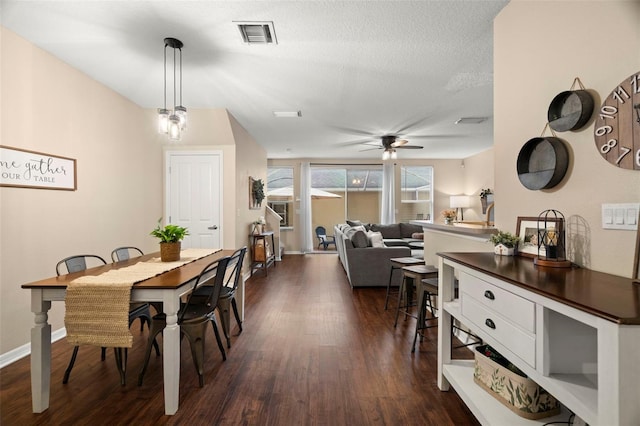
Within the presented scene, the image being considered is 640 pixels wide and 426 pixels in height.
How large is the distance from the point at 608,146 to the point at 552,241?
1.77ft

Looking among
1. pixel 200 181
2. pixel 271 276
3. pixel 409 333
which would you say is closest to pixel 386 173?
pixel 271 276

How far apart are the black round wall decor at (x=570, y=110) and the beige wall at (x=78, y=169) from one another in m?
4.02

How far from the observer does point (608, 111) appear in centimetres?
144

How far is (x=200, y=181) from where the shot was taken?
489cm

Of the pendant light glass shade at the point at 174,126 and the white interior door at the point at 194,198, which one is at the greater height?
the pendant light glass shade at the point at 174,126

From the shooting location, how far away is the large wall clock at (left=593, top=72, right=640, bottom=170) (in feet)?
4.25

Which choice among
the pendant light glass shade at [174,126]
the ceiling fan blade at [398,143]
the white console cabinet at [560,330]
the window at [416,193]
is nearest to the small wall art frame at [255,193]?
the ceiling fan blade at [398,143]

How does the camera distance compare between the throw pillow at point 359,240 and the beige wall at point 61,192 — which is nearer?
the beige wall at point 61,192

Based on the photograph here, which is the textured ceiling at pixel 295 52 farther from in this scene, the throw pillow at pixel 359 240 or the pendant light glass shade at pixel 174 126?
the throw pillow at pixel 359 240

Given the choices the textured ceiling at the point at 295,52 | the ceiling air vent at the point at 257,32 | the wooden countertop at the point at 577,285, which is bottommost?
the wooden countertop at the point at 577,285

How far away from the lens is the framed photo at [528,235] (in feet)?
6.13

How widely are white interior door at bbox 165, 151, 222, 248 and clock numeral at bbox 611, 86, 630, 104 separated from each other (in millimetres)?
4543

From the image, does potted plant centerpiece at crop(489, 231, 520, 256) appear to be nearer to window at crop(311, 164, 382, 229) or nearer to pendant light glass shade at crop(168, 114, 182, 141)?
pendant light glass shade at crop(168, 114, 182, 141)

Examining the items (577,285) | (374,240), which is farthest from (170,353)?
(374,240)
